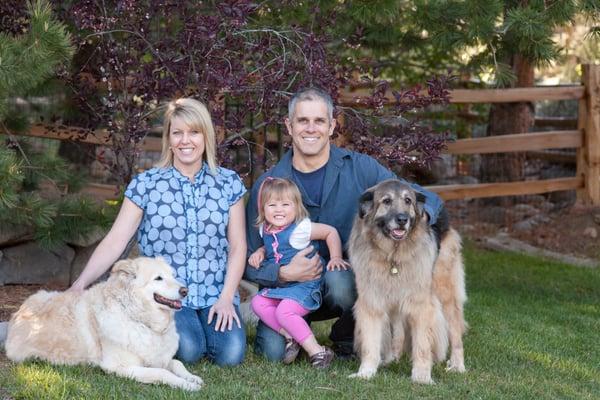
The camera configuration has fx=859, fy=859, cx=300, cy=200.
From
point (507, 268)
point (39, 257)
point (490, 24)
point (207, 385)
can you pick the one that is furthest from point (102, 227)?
point (507, 268)

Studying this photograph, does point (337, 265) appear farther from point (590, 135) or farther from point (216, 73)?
point (590, 135)

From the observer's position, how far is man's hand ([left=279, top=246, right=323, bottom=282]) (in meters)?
5.15

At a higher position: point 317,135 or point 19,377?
point 317,135

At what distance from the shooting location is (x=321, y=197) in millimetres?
5379

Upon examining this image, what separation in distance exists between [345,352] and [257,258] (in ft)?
2.87

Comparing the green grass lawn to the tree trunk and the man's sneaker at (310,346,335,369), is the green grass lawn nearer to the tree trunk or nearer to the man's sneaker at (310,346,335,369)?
the man's sneaker at (310,346,335,369)

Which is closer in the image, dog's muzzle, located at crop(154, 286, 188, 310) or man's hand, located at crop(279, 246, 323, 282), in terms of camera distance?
dog's muzzle, located at crop(154, 286, 188, 310)

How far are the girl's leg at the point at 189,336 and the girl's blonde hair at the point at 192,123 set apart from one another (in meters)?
0.87

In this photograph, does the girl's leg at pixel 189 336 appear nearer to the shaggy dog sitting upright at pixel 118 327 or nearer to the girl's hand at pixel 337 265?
the shaggy dog sitting upright at pixel 118 327

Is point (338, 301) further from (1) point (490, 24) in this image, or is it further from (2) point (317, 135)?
(1) point (490, 24)

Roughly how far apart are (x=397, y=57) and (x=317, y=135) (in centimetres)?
566

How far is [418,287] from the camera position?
4.89 m

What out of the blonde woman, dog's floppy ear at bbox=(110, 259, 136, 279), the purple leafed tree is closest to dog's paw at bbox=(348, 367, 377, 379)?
the blonde woman

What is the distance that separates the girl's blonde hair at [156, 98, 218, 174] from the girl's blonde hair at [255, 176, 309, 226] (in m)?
0.32
